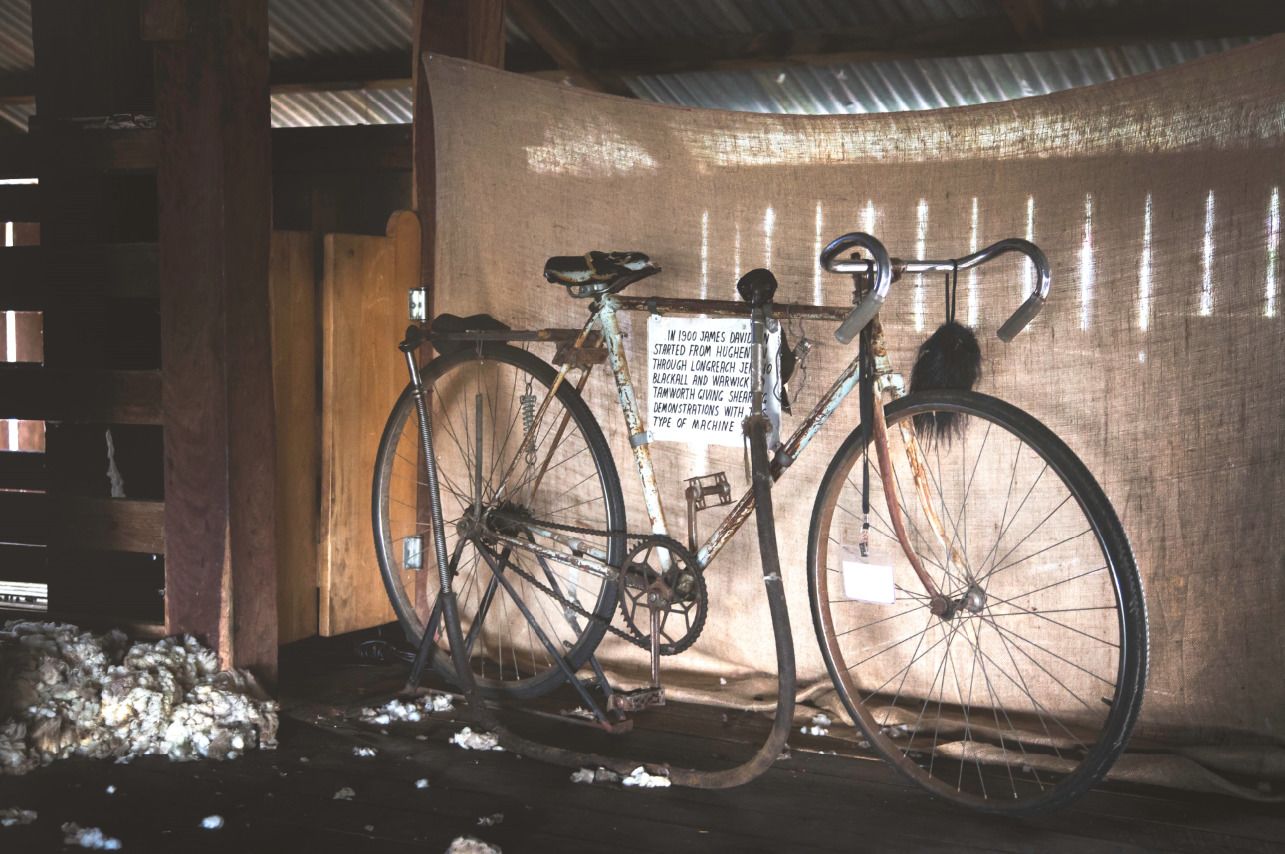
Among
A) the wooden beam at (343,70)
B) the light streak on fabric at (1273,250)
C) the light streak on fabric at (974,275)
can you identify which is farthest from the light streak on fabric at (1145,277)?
the wooden beam at (343,70)

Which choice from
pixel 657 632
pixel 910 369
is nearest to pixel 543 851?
pixel 657 632

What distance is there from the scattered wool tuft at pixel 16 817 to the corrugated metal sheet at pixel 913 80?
3446 mm

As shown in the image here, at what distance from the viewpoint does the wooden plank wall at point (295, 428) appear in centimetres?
336

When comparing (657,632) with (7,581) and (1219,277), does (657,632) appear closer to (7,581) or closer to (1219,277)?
(1219,277)

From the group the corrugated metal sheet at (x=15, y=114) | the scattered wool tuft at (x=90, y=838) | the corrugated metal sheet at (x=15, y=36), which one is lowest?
the scattered wool tuft at (x=90, y=838)

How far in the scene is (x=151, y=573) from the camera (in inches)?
133

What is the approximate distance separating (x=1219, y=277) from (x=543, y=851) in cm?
200

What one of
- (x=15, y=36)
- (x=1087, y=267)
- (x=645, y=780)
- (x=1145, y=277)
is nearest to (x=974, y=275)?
(x=1087, y=267)

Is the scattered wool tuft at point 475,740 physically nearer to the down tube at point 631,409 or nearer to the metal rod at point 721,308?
the down tube at point 631,409

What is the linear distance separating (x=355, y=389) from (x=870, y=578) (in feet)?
6.10

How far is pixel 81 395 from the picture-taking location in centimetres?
306

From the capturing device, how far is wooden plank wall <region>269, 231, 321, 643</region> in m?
3.36

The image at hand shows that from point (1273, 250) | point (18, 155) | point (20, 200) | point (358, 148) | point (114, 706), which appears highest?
point (358, 148)

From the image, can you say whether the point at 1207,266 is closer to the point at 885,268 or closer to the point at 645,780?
the point at 885,268
